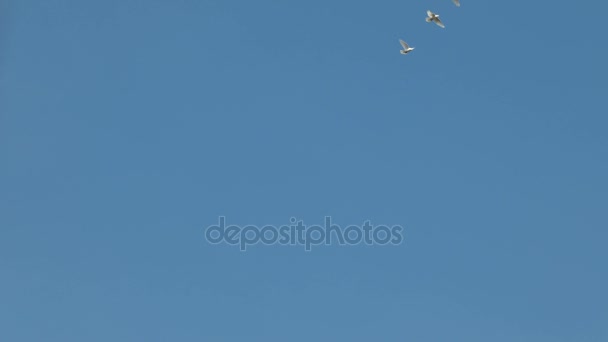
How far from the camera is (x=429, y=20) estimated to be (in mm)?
52625

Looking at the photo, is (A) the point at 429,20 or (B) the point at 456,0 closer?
(B) the point at 456,0

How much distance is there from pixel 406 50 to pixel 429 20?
293 centimetres

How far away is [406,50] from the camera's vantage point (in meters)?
55.1

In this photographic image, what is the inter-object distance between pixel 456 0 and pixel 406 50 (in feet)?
23.4

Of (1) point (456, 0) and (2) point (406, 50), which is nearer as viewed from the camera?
(1) point (456, 0)

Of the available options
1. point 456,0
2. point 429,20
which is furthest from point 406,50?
point 456,0

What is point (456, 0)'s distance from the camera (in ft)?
159

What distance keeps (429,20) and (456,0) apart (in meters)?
4.36

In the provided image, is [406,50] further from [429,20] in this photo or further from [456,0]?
[456,0]
